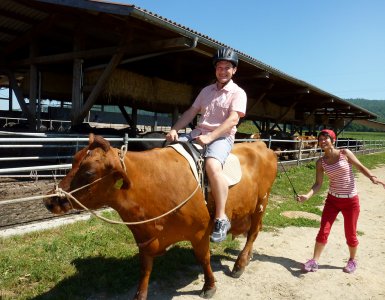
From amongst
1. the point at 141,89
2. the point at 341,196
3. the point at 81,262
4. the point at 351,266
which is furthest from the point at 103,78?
the point at 351,266

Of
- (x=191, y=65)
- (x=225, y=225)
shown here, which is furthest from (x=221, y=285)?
(x=191, y=65)

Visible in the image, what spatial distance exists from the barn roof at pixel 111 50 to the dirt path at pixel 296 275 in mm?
3952

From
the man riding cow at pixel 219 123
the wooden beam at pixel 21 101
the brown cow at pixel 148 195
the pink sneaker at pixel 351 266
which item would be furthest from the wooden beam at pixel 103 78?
the pink sneaker at pixel 351 266

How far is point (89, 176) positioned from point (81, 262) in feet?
6.09

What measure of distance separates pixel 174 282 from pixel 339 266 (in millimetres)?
2154

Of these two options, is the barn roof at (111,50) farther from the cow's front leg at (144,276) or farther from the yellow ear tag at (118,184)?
the cow's front leg at (144,276)

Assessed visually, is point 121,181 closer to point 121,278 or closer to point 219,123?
point 219,123

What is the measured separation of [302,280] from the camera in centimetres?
385

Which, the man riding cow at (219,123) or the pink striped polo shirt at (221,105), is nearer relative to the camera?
the man riding cow at (219,123)

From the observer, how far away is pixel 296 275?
398 centimetres

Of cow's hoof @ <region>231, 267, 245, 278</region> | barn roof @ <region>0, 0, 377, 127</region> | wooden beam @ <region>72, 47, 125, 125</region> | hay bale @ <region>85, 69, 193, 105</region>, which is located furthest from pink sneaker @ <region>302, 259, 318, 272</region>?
hay bale @ <region>85, 69, 193, 105</region>

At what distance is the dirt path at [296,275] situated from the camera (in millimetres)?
3484

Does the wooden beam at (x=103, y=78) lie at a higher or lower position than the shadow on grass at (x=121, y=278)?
higher

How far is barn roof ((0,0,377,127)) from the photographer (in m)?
6.45
